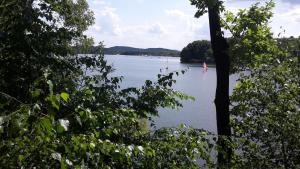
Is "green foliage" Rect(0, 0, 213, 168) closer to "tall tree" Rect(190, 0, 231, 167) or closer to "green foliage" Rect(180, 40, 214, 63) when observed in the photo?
"tall tree" Rect(190, 0, 231, 167)

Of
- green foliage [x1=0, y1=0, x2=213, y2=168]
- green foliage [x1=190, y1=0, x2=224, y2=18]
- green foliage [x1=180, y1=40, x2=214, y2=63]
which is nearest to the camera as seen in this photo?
green foliage [x1=0, y1=0, x2=213, y2=168]

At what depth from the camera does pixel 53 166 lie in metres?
2.86

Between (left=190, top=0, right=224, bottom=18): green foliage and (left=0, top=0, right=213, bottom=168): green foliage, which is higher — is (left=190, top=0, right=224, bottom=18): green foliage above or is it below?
above

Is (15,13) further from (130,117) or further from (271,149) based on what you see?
(271,149)

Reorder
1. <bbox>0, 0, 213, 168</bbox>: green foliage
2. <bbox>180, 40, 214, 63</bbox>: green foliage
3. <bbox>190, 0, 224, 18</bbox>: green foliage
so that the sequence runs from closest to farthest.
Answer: <bbox>0, 0, 213, 168</bbox>: green foliage < <bbox>190, 0, 224, 18</bbox>: green foliage < <bbox>180, 40, 214, 63</bbox>: green foliage

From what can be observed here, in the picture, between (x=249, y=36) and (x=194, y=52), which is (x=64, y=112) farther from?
(x=194, y=52)

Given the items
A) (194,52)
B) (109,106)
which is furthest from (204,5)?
(194,52)

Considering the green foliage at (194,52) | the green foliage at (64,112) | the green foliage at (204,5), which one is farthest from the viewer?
the green foliage at (194,52)

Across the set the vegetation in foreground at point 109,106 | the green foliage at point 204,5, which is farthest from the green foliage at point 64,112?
the green foliage at point 204,5

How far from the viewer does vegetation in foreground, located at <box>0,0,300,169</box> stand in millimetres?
2691

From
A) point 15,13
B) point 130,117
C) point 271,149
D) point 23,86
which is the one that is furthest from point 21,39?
point 271,149

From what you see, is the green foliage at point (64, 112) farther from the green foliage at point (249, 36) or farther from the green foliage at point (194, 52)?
the green foliage at point (194, 52)

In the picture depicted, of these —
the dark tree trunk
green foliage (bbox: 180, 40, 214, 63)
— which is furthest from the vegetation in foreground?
green foliage (bbox: 180, 40, 214, 63)

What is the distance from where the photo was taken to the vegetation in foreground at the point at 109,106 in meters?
2.69
